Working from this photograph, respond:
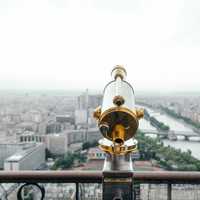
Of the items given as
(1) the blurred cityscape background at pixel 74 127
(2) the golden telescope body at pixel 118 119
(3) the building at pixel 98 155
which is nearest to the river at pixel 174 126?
(1) the blurred cityscape background at pixel 74 127

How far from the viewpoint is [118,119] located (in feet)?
3.26

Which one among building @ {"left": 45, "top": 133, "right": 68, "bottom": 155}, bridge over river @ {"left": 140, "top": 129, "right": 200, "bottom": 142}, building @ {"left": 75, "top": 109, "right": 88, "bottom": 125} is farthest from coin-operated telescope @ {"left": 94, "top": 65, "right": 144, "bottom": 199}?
building @ {"left": 75, "top": 109, "right": 88, "bottom": 125}

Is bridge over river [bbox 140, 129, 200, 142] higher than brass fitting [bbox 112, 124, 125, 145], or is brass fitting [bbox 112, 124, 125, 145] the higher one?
brass fitting [bbox 112, 124, 125, 145]

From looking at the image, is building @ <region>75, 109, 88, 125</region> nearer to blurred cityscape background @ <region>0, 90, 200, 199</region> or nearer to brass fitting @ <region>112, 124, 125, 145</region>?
blurred cityscape background @ <region>0, 90, 200, 199</region>

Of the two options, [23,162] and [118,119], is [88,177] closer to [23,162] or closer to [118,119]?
[118,119]

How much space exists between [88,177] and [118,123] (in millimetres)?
394

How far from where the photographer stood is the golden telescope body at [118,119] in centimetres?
98

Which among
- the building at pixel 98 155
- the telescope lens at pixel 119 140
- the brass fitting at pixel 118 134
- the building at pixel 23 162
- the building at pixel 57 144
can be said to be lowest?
the building at pixel 57 144

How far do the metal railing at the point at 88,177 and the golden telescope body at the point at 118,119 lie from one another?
0.32m

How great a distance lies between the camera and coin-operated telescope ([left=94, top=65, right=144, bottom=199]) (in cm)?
98

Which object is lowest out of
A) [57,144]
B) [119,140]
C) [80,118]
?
[57,144]

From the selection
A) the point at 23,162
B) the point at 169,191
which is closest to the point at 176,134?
the point at 23,162

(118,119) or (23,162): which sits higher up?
(118,119)

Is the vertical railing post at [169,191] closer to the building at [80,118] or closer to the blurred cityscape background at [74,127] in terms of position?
the blurred cityscape background at [74,127]
